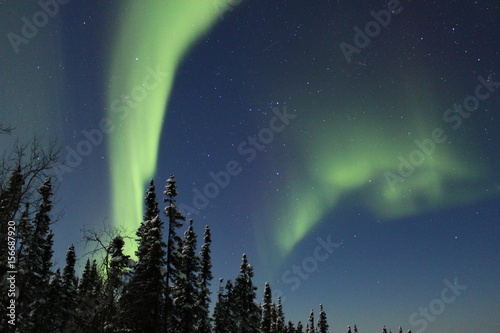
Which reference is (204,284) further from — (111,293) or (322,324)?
(322,324)

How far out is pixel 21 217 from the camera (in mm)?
10227

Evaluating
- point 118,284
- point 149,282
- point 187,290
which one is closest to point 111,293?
point 118,284

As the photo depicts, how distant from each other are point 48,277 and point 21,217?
2578 centimetres

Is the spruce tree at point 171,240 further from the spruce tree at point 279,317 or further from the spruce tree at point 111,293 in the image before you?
the spruce tree at point 279,317

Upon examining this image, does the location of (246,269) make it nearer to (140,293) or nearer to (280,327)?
(140,293)

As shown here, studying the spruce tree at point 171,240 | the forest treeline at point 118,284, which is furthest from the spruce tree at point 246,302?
the spruce tree at point 171,240

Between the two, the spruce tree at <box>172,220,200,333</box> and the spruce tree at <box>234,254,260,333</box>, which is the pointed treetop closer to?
the spruce tree at <box>172,220,200,333</box>

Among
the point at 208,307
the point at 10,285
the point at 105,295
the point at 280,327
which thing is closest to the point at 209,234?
the point at 208,307

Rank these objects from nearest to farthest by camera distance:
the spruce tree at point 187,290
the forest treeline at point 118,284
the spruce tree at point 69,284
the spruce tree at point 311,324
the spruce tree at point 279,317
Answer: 1. the forest treeline at point 118,284
2. the spruce tree at point 187,290
3. the spruce tree at point 69,284
4. the spruce tree at point 279,317
5. the spruce tree at point 311,324

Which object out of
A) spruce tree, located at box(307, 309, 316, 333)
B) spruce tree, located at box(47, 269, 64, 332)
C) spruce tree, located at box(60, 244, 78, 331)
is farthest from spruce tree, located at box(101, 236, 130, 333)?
spruce tree, located at box(307, 309, 316, 333)

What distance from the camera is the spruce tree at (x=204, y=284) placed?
111 feet

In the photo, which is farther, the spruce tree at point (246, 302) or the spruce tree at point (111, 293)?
the spruce tree at point (246, 302)

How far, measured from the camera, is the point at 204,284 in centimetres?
3547

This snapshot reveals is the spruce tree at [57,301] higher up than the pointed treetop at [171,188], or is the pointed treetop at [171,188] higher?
the pointed treetop at [171,188]
